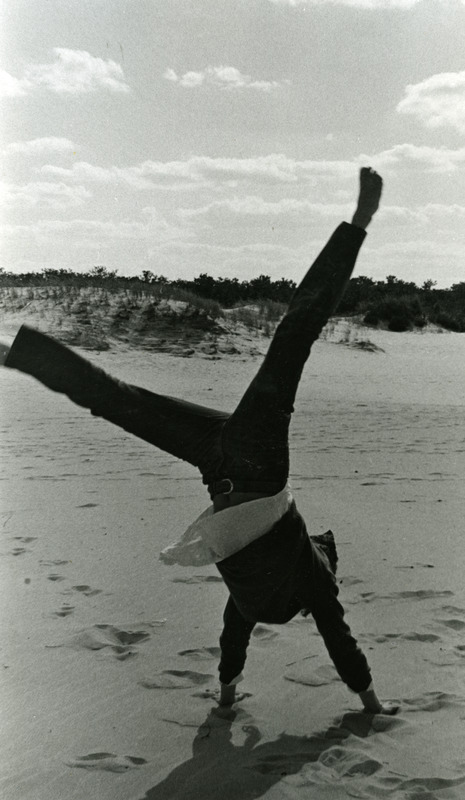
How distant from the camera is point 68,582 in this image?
4355 mm

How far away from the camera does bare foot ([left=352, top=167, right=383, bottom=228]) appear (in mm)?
2426

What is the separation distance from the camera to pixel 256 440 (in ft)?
7.91

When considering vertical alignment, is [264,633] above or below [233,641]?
below

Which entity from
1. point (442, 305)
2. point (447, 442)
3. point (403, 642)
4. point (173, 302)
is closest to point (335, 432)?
point (447, 442)

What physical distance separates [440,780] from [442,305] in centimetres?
2539

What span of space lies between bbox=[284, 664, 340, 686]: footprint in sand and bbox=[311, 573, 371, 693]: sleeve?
497 millimetres

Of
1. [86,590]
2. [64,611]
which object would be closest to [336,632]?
[64,611]

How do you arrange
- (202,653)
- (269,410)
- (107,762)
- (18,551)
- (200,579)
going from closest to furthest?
(269,410)
(107,762)
(202,653)
(200,579)
(18,551)

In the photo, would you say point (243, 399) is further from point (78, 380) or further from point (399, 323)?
point (399, 323)

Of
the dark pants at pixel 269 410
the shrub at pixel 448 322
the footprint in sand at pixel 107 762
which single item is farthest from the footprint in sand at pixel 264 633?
the shrub at pixel 448 322

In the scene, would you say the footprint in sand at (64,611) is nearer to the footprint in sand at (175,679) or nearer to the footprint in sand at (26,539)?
the footprint in sand at (175,679)

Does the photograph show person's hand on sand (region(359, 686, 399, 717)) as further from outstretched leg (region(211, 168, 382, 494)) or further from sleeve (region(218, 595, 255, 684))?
outstretched leg (region(211, 168, 382, 494))

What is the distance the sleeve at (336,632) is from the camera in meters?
2.77

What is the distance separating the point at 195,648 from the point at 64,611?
0.78 meters
